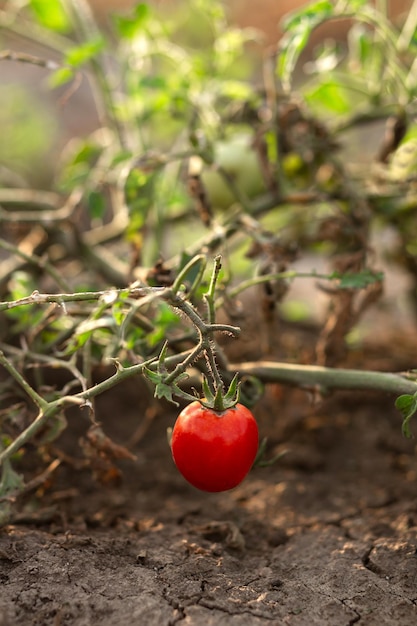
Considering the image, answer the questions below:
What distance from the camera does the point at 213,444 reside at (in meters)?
0.87

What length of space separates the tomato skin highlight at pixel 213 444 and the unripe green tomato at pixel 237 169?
2.93ft

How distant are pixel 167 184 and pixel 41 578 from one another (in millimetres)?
1191

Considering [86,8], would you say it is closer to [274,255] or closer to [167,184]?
[167,184]

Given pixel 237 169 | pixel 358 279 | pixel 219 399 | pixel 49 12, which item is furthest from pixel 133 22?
pixel 219 399

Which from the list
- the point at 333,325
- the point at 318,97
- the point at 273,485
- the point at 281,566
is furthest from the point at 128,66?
the point at 281,566

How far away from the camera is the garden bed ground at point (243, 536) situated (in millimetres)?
891

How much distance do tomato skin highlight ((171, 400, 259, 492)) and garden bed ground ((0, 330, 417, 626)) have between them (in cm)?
18

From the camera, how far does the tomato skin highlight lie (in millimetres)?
877

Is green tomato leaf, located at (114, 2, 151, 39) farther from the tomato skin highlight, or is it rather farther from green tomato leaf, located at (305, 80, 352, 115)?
the tomato skin highlight

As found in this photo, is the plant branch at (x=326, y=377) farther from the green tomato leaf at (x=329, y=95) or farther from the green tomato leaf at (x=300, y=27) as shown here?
the green tomato leaf at (x=329, y=95)

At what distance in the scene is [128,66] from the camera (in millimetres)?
1770

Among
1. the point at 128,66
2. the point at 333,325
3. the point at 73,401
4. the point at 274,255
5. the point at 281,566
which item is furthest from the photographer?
the point at 128,66

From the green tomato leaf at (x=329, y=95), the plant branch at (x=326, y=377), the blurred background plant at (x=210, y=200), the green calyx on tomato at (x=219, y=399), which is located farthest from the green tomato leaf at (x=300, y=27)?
the green calyx on tomato at (x=219, y=399)

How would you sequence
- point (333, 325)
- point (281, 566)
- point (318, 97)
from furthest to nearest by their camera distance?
point (318, 97) → point (333, 325) → point (281, 566)
